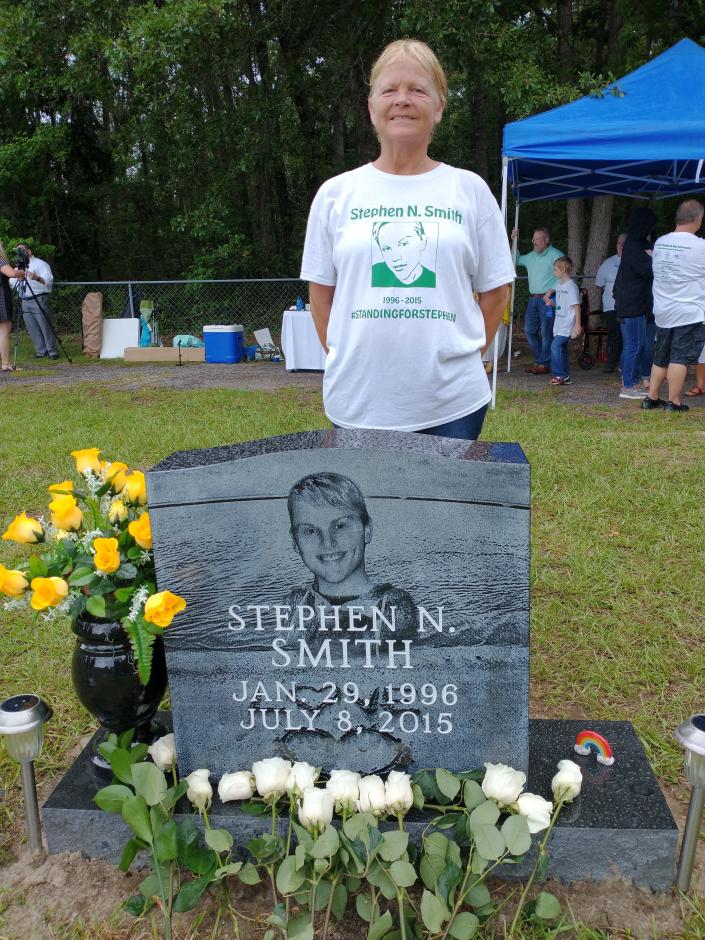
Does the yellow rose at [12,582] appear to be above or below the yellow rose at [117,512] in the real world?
below

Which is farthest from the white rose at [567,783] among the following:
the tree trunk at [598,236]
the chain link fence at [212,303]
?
the chain link fence at [212,303]

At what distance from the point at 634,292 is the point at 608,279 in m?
2.59

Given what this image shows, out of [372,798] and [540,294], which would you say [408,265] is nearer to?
[372,798]

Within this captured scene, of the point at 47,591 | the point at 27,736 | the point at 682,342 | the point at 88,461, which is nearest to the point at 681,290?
the point at 682,342

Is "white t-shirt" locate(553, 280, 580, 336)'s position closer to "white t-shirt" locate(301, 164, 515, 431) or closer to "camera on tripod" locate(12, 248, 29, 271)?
"white t-shirt" locate(301, 164, 515, 431)

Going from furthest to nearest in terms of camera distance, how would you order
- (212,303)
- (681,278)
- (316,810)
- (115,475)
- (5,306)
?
(212,303)
(5,306)
(681,278)
(115,475)
(316,810)

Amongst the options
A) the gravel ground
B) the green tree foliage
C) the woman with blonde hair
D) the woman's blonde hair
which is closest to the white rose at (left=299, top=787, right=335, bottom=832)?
the woman's blonde hair

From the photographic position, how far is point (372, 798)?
1849 mm

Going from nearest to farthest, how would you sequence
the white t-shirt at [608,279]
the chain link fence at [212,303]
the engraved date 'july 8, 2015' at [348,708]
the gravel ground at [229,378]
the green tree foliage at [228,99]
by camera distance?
the engraved date 'july 8, 2015' at [348,708]
the gravel ground at [229,378]
the white t-shirt at [608,279]
the green tree foliage at [228,99]
the chain link fence at [212,303]

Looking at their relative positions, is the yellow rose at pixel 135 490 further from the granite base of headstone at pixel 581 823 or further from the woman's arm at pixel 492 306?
the woman's arm at pixel 492 306

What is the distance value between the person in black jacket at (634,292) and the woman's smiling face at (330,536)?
6692 millimetres

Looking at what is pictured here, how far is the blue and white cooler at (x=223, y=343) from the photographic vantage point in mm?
12047

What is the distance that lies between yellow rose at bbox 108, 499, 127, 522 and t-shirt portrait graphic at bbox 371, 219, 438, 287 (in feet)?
3.04

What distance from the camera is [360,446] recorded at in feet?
6.06
